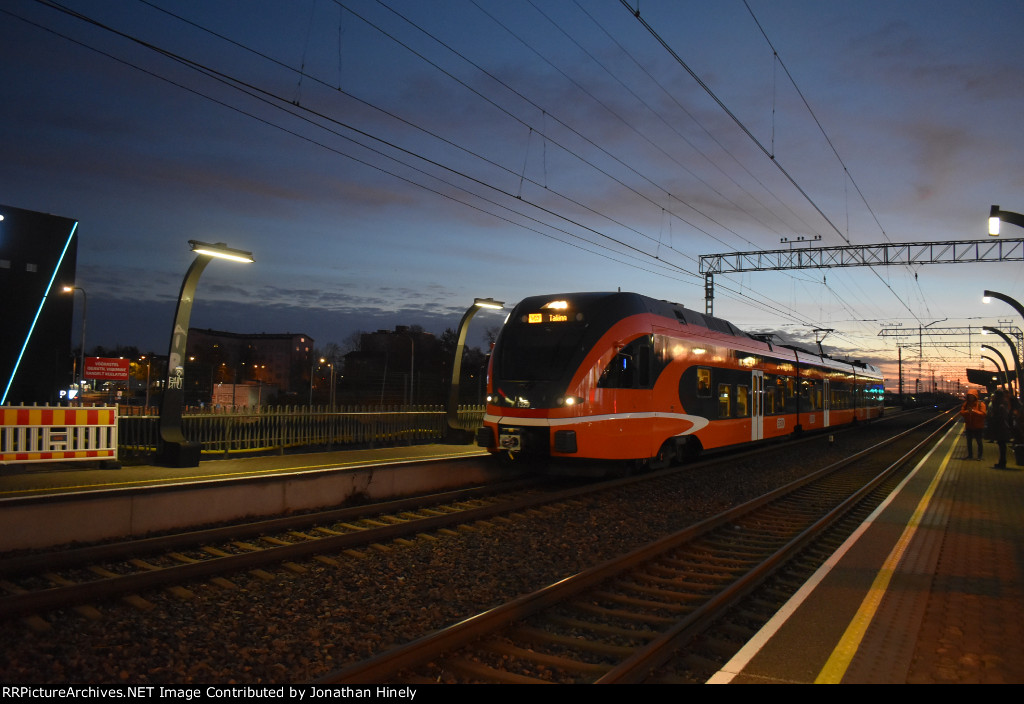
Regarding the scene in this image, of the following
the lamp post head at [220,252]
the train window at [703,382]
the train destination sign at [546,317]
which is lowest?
the train window at [703,382]

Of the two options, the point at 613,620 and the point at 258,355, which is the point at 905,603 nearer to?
the point at 613,620

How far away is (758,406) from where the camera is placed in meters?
19.9

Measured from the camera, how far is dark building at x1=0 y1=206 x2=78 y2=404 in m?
27.7

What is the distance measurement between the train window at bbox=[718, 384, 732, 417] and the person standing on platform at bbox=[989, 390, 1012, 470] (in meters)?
5.99

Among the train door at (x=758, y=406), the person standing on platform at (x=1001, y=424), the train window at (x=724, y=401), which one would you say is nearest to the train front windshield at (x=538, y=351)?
the train window at (x=724, y=401)

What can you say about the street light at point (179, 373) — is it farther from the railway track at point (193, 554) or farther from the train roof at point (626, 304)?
the train roof at point (626, 304)

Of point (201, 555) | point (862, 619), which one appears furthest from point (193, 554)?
point (862, 619)

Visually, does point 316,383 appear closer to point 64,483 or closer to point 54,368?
point 54,368

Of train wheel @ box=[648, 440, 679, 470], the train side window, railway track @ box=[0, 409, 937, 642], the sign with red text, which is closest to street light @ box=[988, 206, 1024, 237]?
the train side window

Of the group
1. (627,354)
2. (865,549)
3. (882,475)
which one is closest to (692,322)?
(627,354)

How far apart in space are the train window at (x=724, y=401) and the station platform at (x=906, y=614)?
23.9 feet

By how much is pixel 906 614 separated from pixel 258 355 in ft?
361

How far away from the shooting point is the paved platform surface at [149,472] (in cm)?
1066

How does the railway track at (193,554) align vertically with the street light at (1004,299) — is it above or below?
below
